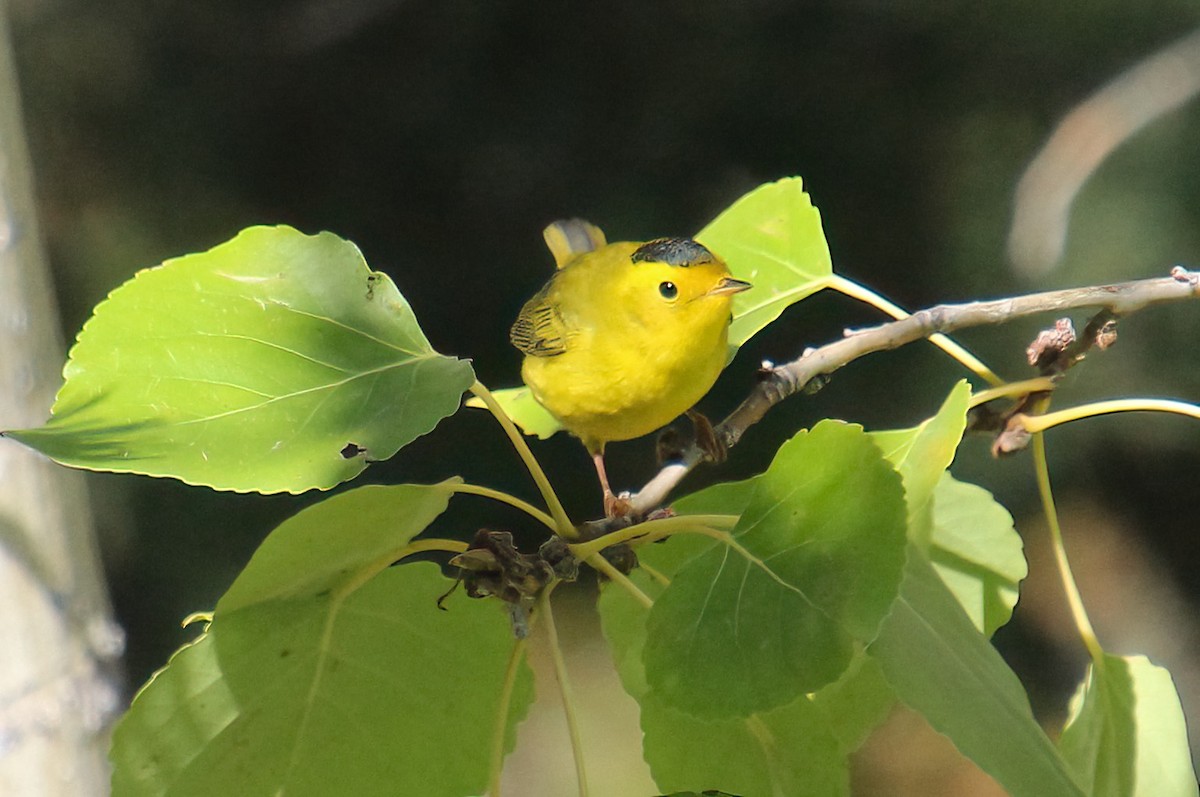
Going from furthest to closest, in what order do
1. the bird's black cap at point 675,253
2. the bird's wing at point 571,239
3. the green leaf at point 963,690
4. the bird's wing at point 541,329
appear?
the bird's wing at point 571,239 → the bird's wing at point 541,329 → the bird's black cap at point 675,253 → the green leaf at point 963,690

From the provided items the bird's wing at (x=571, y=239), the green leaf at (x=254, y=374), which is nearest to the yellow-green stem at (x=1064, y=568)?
the green leaf at (x=254, y=374)

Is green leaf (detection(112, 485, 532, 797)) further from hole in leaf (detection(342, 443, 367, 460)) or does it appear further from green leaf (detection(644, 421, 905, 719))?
green leaf (detection(644, 421, 905, 719))

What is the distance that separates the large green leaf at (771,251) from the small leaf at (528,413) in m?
0.06

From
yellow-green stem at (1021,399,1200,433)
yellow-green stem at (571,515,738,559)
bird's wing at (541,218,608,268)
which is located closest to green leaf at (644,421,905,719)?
yellow-green stem at (571,515,738,559)

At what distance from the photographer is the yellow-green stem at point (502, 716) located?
98 cm

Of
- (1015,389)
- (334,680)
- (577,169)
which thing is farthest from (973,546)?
(577,169)

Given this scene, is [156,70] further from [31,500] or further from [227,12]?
[31,500]

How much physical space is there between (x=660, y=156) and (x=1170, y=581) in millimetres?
2479

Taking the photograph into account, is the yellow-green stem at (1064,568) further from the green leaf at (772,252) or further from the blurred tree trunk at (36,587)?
the blurred tree trunk at (36,587)

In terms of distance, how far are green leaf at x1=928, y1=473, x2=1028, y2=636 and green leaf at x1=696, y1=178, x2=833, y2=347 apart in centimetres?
29

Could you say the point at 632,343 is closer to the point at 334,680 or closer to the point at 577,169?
the point at 334,680

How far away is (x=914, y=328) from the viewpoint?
47.4 inches

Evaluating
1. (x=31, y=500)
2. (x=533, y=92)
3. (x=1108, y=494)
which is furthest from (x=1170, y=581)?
(x=31, y=500)

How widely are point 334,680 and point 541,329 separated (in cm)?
81
